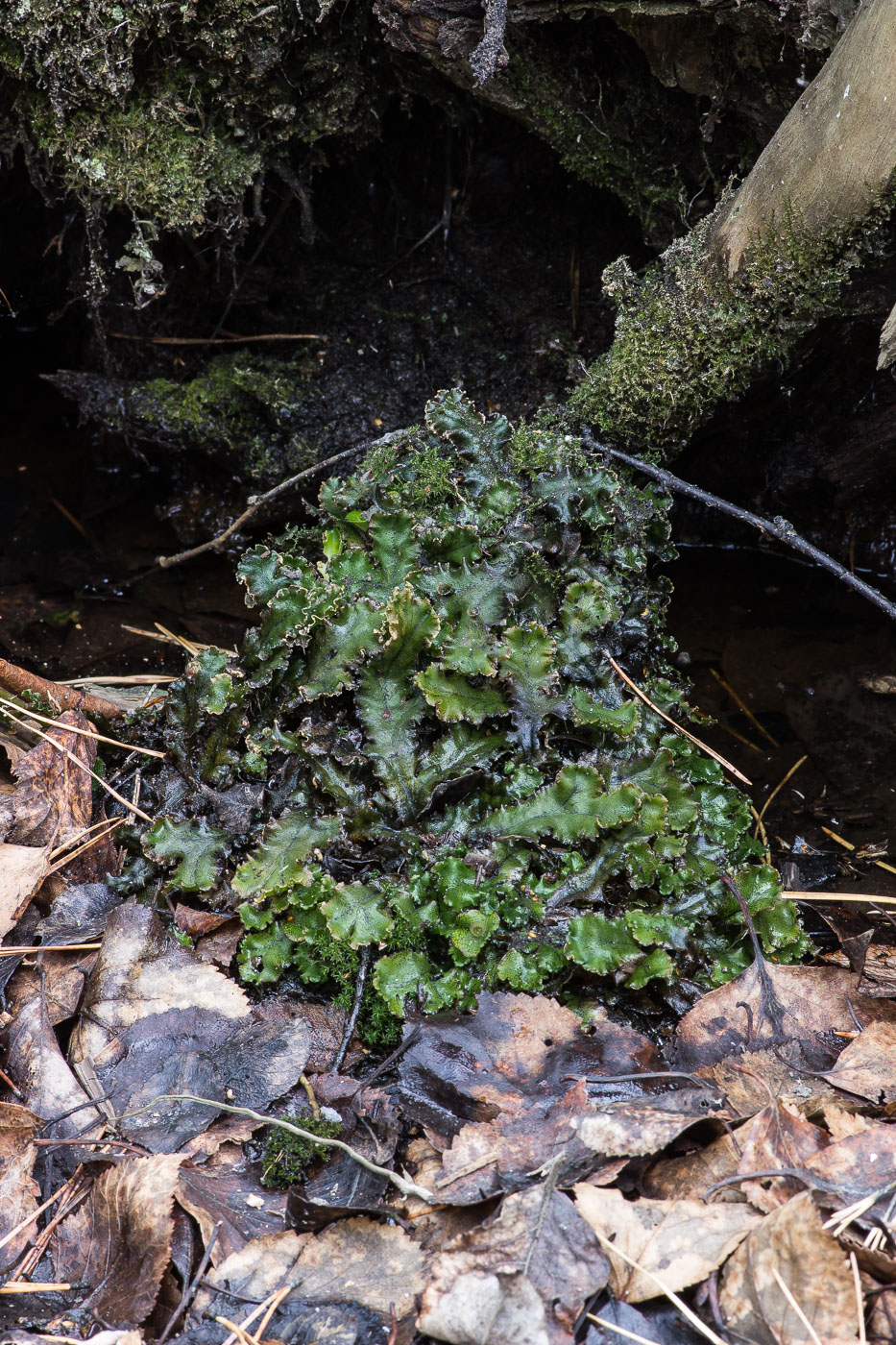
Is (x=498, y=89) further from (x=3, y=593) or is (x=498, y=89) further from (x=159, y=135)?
(x=3, y=593)

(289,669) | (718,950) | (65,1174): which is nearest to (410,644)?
(289,669)

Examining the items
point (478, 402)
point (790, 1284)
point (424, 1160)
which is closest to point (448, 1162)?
point (424, 1160)

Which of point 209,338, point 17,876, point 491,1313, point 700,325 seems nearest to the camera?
point 491,1313

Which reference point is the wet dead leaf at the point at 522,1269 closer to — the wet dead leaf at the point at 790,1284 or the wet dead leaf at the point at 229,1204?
the wet dead leaf at the point at 790,1284

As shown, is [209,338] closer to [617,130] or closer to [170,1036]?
[617,130]

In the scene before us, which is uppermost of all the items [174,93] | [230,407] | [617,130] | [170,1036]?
[174,93]

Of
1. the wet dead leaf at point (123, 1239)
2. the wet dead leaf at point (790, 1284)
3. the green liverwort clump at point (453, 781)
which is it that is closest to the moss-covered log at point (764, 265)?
the green liverwort clump at point (453, 781)
